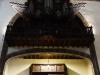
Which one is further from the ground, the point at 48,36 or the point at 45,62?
the point at 48,36

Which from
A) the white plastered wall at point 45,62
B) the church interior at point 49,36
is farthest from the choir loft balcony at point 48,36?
the white plastered wall at point 45,62

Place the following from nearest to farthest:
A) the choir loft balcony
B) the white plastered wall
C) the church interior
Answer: the choir loft balcony < the church interior < the white plastered wall

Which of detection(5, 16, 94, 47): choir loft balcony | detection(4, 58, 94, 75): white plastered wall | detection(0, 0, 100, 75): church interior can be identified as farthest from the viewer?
detection(4, 58, 94, 75): white plastered wall

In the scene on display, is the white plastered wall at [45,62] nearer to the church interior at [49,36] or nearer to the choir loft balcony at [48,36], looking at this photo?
the church interior at [49,36]

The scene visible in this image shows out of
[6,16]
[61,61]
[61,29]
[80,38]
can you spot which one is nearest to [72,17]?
[61,29]

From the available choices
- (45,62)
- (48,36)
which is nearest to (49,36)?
(48,36)

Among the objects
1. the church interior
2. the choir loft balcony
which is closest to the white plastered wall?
the church interior

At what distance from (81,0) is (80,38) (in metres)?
2.94

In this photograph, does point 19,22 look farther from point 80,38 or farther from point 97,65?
point 97,65

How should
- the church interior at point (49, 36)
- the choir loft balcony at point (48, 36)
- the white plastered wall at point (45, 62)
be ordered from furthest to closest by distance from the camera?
the white plastered wall at point (45, 62) → the church interior at point (49, 36) → the choir loft balcony at point (48, 36)

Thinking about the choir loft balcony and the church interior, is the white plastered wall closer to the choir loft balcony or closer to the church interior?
the church interior

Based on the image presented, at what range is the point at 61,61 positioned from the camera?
10.1 meters

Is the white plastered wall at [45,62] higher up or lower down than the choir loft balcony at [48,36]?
lower down

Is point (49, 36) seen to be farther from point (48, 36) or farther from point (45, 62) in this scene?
point (45, 62)
